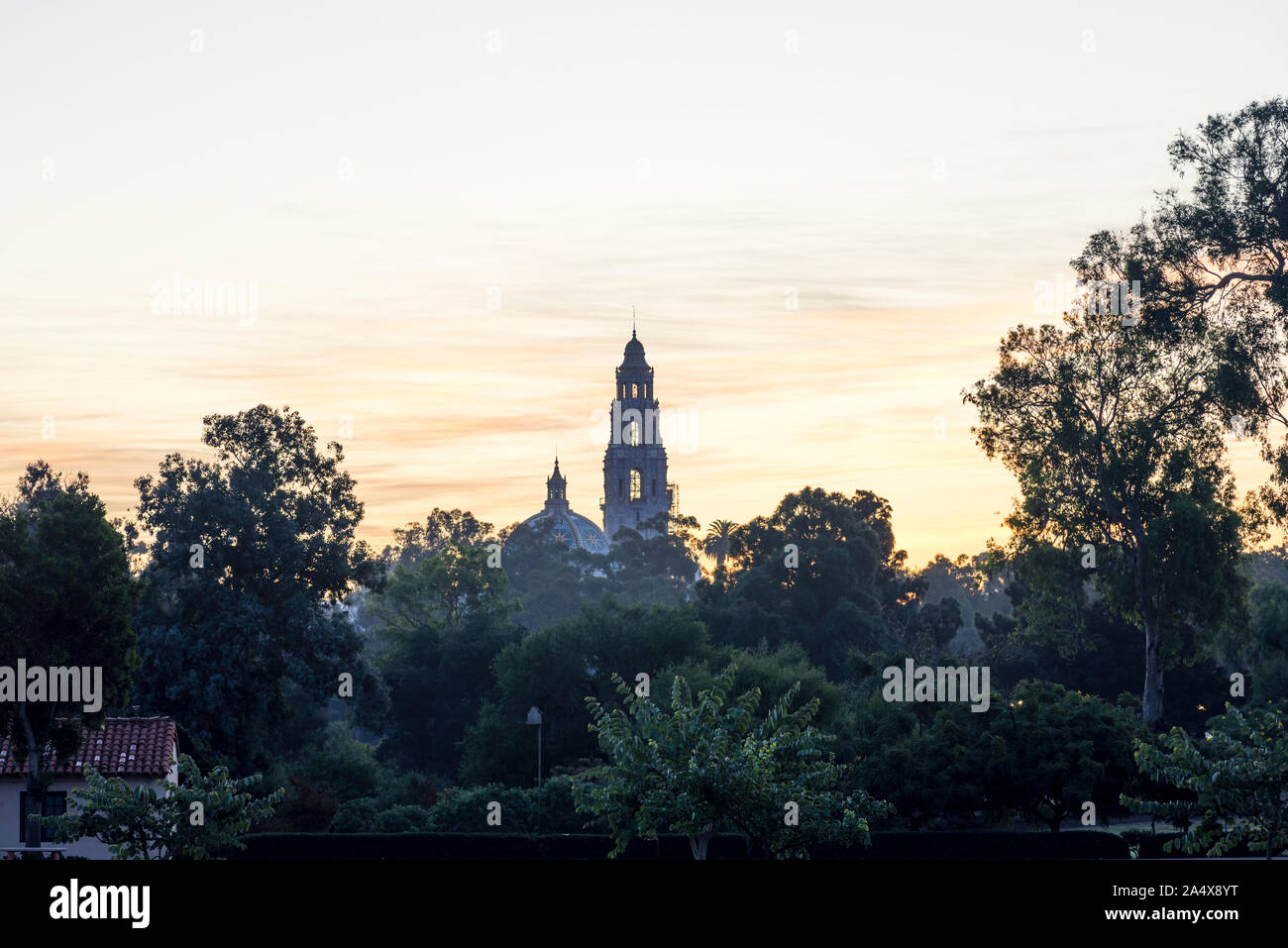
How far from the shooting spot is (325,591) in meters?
65.1

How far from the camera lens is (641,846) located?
45.7 meters

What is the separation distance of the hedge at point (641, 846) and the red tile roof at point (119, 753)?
4.26 meters

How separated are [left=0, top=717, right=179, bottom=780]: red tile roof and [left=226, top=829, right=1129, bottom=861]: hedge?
14.0 ft

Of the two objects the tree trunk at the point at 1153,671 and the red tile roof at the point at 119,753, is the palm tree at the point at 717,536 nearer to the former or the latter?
the tree trunk at the point at 1153,671

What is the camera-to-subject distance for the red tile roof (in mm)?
48344

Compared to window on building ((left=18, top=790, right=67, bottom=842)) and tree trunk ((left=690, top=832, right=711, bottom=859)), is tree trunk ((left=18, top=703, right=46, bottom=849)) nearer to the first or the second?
window on building ((left=18, top=790, right=67, bottom=842))

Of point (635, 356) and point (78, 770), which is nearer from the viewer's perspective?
point (78, 770)

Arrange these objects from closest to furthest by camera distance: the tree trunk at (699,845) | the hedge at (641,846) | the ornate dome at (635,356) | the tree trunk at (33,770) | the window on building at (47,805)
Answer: the tree trunk at (699,845) < the hedge at (641,846) < the tree trunk at (33,770) < the window on building at (47,805) < the ornate dome at (635,356)

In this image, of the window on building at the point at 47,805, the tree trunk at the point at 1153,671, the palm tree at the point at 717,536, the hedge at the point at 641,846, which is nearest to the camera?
the hedge at the point at 641,846

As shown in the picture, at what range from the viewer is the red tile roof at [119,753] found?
4834cm

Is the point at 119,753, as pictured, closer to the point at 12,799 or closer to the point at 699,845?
the point at 12,799

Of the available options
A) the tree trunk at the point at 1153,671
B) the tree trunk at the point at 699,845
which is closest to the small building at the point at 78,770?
the tree trunk at the point at 699,845

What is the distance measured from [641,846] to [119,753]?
671 inches

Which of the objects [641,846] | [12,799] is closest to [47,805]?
[12,799]
